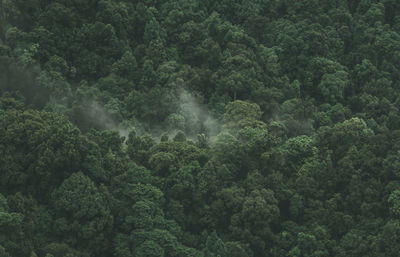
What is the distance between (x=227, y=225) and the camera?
A: 183ft

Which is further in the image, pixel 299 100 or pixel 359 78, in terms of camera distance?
pixel 359 78

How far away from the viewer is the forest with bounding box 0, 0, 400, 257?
174 ft

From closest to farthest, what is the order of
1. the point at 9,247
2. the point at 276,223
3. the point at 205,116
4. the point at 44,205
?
1. the point at 9,247
2. the point at 44,205
3. the point at 276,223
4. the point at 205,116

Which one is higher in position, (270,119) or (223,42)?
(223,42)

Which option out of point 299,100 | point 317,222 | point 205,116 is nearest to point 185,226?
point 317,222

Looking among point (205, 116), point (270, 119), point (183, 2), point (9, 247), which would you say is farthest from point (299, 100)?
point (9, 247)

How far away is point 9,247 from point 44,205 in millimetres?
4462

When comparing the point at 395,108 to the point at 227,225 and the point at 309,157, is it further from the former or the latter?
the point at 227,225

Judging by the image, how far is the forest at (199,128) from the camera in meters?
53.0

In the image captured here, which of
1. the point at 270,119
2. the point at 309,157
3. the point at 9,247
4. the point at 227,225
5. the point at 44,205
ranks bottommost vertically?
the point at 9,247

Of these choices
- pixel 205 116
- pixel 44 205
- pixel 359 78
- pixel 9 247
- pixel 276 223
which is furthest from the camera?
pixel 359 78

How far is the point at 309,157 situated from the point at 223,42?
54.1 feet

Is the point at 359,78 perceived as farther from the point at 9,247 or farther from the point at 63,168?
the point at 9,247

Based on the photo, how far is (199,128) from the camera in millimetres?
64250
